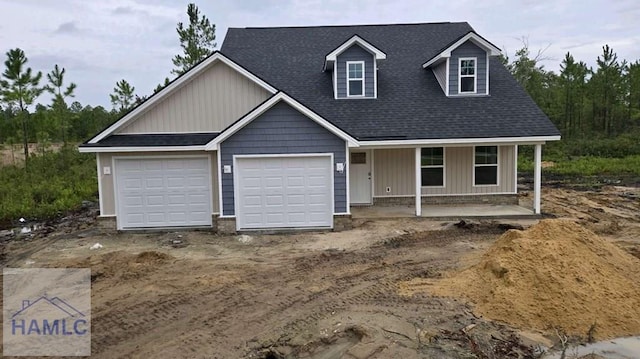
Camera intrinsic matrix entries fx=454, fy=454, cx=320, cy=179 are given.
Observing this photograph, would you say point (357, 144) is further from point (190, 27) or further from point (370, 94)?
point (190, 27)

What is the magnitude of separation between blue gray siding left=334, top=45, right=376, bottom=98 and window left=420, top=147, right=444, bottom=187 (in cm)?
278

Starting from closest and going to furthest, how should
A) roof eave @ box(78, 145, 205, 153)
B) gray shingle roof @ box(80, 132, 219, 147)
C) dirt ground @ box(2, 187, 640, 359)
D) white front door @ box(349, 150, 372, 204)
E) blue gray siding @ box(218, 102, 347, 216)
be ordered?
dirt ground @ box(2, 187, 640, 359)
blue gray siding @ box(218, 102, 347, 216)
roof eave @ box(78, 145, 205, 153)
gray shingle roof @ box(80, 132, 219, 147)
white front door @ box(349, 150, 372, 204)

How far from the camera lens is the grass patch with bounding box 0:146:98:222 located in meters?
15.3

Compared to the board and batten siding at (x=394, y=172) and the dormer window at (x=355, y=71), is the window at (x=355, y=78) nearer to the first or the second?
the dormer window at (x=355, y=71)

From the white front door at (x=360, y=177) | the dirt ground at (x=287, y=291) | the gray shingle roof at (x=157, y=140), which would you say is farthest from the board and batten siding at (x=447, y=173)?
the gray shingle roof at (x=157, y=140)

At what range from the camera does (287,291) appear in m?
7.54

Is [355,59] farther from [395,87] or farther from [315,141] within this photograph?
[315,141]

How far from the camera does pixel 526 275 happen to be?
7.07 m

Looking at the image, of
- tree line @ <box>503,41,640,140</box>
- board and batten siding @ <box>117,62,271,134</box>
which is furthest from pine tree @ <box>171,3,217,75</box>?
tree line @ <box>503,41,640,140</box>

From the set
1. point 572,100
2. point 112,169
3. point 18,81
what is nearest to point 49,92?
point 18,81

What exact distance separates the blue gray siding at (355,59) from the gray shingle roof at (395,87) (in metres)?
0.39

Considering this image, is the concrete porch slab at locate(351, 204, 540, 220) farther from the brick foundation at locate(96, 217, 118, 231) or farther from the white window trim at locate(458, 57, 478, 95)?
the brick foundation at locate(96, 217, 118, 231)

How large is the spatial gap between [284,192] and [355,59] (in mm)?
5803

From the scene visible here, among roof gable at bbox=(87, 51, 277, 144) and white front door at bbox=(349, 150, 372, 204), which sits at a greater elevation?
roof gable at bbox=(87, 51, 277, 144)
